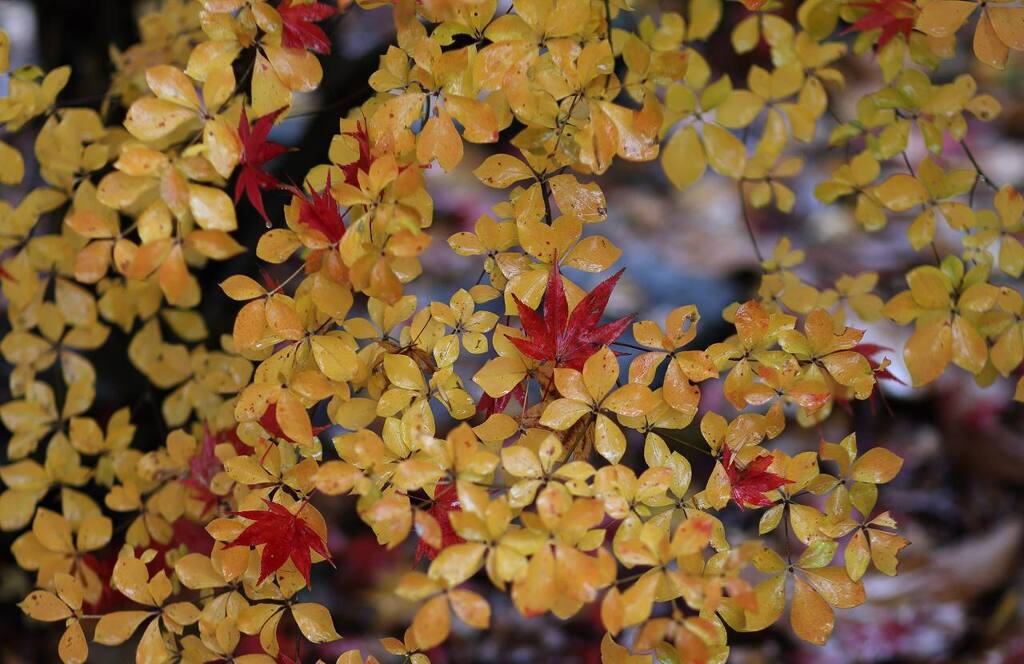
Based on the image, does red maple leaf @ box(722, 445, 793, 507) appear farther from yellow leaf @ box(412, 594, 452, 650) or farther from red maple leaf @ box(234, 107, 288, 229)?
red maple leaf @ box(234, 107, 288, 229)

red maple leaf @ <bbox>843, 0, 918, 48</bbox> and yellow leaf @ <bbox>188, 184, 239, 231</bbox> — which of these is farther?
red maple leaf @ <bbox>843, 0, 918, 48</bbox>

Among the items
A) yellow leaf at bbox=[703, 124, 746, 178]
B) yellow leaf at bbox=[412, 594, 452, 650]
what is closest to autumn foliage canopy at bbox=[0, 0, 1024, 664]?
yellow leaf at bbox=[412, 594, 452, 650]

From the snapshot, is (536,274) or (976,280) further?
(976,280)

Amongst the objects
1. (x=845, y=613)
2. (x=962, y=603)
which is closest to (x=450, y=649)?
(x=845, y=613)

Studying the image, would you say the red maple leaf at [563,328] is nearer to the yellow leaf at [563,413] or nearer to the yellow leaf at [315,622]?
the yellow leaf at [563,413]

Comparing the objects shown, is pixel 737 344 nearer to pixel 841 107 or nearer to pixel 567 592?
pixel 567 592

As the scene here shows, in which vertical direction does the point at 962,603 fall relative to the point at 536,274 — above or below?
below

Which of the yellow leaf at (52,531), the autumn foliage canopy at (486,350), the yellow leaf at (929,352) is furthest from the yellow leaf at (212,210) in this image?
the yellow leaf at (929,352)
